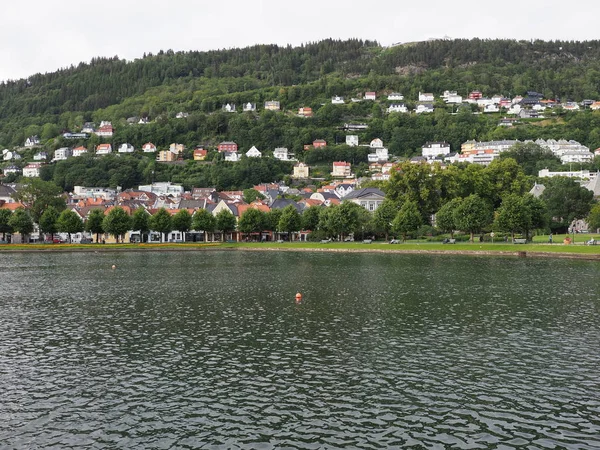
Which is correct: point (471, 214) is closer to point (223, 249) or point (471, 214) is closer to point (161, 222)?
point (223, 249)

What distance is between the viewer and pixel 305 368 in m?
22.8

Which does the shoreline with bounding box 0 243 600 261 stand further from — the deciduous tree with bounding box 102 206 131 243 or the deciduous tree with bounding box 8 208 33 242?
the deciduous tree with bounding box 8 208 33 242

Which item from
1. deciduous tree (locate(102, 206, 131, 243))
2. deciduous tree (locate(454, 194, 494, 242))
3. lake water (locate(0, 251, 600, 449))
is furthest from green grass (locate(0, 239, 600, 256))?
lake water (locate(0, 251, 600, 449))

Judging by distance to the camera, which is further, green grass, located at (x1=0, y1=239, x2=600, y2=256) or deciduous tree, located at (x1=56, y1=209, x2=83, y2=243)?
deciduous tree, located at (x1=56, y1=209, x2=83, y2=243)

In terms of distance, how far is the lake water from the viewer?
54.0 feet

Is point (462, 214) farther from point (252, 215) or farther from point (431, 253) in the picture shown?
point (252, 215)

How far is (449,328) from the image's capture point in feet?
98.3

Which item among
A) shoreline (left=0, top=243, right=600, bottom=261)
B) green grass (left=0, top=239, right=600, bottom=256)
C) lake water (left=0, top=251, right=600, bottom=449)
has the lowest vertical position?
lake water (left=0, top=251, right=600, bottom=449)

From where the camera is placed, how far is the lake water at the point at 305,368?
54.0 ft

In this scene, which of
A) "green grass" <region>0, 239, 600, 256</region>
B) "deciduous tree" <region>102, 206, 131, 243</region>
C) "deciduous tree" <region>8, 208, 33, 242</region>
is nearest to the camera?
"green grass" <region>0, 239, 600, 256</region>

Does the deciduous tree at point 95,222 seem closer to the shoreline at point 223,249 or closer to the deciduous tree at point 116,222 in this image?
the deciduous tree at point 116,222

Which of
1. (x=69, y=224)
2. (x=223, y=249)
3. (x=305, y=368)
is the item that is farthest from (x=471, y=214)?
(x=69, y=224)

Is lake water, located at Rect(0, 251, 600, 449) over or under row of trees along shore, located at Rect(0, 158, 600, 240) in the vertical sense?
under

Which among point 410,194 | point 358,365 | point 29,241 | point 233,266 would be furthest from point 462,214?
point 29,241
